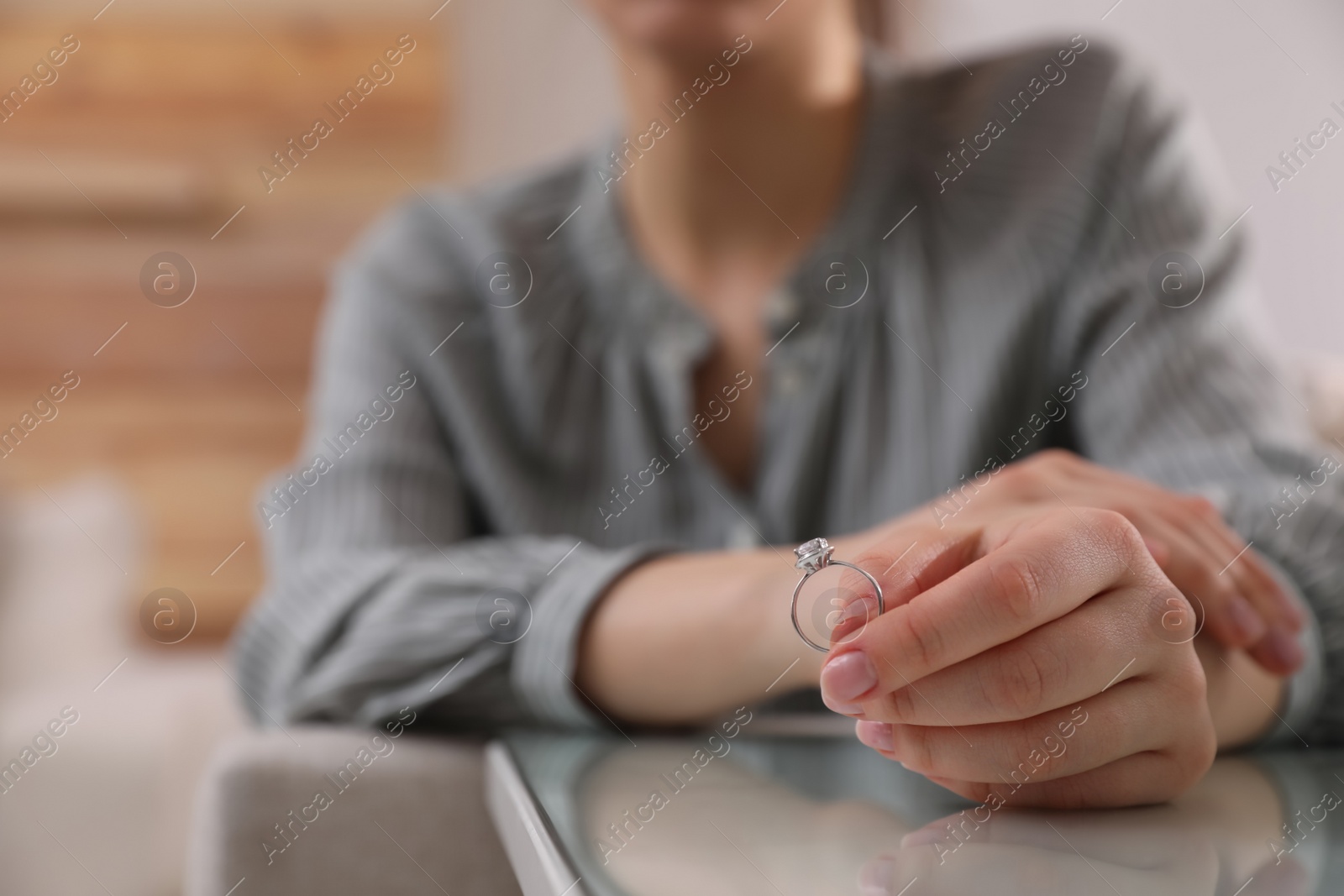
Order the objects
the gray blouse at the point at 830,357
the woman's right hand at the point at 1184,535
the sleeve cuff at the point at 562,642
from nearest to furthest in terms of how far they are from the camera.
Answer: the woman's right hand at the point at 1184,535 → the sleeve cuff at the point at 562,642 → the gray blouse at the point at 830,357

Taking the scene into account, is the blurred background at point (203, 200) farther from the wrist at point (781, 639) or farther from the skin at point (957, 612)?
the wrist at point (781, 639)

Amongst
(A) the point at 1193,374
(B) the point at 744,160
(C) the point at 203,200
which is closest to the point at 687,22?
(B) the point at 744,160

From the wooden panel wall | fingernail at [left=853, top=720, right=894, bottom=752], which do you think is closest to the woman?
fingernail at [left=853, top=720, right=894, bottom=752]

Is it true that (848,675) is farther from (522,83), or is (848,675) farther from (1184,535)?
(522,83)

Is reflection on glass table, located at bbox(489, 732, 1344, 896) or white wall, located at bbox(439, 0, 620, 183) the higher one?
white wall, located at bbox(439, 0, 620, 183)

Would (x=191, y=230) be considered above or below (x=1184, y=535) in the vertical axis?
above

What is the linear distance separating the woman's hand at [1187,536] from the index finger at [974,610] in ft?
0.30

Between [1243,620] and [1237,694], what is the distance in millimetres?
30

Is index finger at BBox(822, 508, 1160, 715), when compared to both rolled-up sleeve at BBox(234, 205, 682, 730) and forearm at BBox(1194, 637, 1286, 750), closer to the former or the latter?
forearm at BBox(1194, 637, 1286, 750)

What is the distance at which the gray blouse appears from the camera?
2.20 feet

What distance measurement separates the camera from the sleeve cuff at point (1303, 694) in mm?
474

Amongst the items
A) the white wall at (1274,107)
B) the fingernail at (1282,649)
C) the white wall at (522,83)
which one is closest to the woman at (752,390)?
the fingernail at (1282,649)

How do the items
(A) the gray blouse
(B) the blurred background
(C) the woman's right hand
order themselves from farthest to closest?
(B) the blurred background → (A) the gray blouse → (C) the woman's right hand

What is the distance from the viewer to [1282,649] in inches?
18.3
